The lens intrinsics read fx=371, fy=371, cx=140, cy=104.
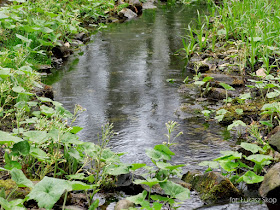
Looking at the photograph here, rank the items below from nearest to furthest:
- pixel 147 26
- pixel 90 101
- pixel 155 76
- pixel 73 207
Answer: pixel 73 207 < pixel 90 101 < pixel 155 76 < pixel 147 26

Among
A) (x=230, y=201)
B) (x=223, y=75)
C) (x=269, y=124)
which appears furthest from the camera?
(x=223, y=75)

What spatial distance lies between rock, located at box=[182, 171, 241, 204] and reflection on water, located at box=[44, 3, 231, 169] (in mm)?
402

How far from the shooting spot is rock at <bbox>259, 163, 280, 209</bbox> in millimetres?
2686

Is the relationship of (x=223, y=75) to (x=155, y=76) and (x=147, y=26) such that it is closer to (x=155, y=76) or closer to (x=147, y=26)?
(x=155, y=76)

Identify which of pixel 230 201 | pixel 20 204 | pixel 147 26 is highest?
pixel 147 26

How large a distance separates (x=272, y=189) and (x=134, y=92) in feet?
9.28

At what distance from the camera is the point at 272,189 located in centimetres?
270

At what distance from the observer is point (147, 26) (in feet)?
30.2

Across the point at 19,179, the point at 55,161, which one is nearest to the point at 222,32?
the point at 55,161

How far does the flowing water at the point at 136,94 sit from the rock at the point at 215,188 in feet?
0.30

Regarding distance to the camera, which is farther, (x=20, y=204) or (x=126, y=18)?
(x=126, y=18)

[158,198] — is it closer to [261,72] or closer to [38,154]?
[38,154]

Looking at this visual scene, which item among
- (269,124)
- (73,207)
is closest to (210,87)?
(269,124)

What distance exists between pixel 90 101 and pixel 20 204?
2.75 m
